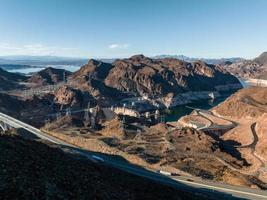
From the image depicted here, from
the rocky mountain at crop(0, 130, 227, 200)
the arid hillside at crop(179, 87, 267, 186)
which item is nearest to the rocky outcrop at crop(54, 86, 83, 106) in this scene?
the arid hillside at crop(179, 87, 267, 186)

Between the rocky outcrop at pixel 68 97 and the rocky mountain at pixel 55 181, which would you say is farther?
the rocky outcrop at pixel 68 97

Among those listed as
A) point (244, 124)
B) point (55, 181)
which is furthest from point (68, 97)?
point (55, 181)

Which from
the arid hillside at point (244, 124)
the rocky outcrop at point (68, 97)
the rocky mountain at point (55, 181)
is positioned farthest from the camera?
the rocky outcrop at point (68, 97)

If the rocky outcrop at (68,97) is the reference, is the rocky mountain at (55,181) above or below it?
above

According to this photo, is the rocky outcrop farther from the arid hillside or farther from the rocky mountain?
the rocky mountain

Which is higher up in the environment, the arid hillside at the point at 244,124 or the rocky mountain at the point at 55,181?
the rocky mountain at the point at 55,181

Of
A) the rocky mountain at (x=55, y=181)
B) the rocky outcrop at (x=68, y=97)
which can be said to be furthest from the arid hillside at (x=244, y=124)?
the rocky outcrop at (x=68, y=97)

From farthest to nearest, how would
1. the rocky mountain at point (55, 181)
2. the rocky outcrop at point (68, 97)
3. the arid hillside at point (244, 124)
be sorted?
the rocky outcrop at point (68, 97) < the arid hillside at point (244, 124) < the rocky mountain at point (55, 181)

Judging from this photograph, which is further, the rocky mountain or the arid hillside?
the arid hillside

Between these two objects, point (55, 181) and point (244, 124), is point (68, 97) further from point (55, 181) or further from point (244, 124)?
point (55, 181)

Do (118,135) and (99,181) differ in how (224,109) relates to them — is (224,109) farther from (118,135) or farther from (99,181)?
(99,181)

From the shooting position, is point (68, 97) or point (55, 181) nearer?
point (55, 181)

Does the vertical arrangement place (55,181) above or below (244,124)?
above

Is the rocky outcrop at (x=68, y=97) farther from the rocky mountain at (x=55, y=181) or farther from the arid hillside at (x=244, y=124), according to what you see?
the rocky mountain at (x=55, y=181)
